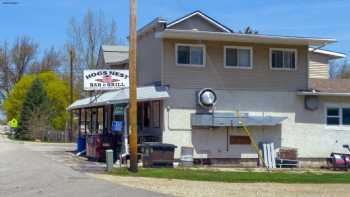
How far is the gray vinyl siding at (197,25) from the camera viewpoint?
1368 inches

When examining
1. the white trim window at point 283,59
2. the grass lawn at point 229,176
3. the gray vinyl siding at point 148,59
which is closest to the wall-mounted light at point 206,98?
the gray vinyl siding at point 148,59

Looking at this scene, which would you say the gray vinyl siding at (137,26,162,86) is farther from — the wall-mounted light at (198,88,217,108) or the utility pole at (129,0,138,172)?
the utility pole at (129,0,138,172)

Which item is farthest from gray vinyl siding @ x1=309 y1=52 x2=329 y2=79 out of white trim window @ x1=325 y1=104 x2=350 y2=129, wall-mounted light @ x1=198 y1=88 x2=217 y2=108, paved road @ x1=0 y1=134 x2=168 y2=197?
paved road @ x1=0 y1=134 x2=168 y2=197

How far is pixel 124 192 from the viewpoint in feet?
61.4

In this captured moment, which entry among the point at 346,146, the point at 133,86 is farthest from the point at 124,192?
the point at 346,146

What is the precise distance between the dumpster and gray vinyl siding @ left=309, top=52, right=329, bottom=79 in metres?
15.4

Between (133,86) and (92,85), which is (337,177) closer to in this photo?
(133,86)

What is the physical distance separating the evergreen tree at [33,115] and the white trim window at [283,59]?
3949cm

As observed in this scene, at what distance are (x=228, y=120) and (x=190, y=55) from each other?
3.52 m

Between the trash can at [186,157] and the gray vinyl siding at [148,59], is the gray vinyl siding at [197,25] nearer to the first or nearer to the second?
the gray vinyl siding at [148,59]

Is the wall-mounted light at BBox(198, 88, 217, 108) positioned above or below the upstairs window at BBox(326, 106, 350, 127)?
above

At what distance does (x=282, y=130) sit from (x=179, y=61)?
20.3 feet

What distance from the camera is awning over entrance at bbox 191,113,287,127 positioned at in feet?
102

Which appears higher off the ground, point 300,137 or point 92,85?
point 92,85
